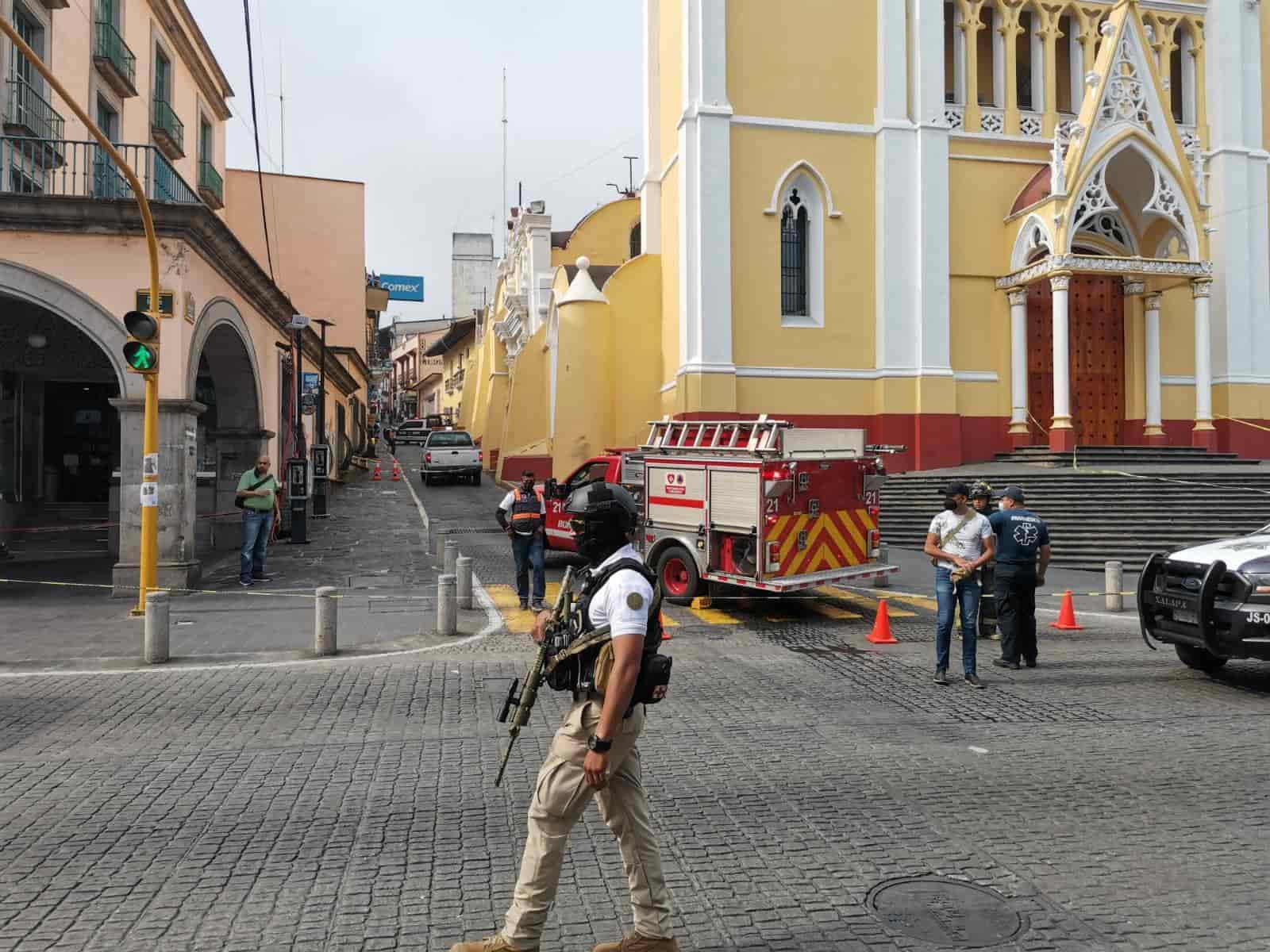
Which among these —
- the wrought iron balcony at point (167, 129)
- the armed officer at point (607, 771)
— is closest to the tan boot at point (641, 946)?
the armed officer at point (607, 771)

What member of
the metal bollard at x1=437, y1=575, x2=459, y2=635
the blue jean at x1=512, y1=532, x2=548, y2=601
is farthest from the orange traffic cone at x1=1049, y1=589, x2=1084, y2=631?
the metal bollard at x1=437, y1=575, x2=459, y2=635

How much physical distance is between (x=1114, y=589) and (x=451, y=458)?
24.7m

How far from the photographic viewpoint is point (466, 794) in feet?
17.8

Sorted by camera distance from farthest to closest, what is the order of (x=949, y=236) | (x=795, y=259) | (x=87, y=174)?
(x=795, y=259) → (x=949, y=236) → (x=87, y=174)

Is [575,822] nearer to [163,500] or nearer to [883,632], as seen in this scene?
[883,632]

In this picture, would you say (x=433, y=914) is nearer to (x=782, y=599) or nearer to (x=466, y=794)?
(x=466, y=794)

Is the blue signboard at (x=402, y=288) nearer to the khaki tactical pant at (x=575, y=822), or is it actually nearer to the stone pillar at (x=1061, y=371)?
the stone pillar at (x=1061, y=371)

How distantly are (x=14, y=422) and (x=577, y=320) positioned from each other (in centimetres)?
1339

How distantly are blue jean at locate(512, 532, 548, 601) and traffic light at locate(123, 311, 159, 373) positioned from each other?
4803 millimetres

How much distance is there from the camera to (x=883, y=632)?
34.2 ft

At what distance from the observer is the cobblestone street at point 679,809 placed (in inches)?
155

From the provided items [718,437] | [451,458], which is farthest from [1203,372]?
[451,458]

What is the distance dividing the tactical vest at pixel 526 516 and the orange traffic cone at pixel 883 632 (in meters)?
4.42

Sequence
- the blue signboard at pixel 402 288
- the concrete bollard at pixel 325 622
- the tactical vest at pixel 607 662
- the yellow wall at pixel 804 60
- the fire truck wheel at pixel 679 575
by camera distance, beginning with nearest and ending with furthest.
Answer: the tactical vest at pixel 607 662 < the concrete bollard at pixel 325 622 < the fire truck wheel at pixel 679 575 < the yellow wall at pixel 804 60 < the blue signboard at pixel 402 288
